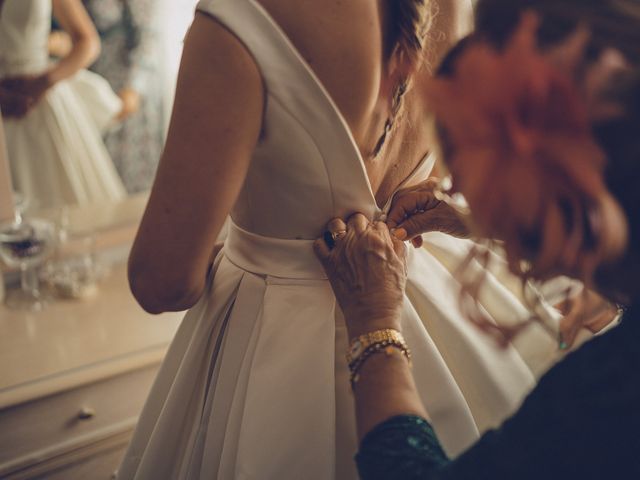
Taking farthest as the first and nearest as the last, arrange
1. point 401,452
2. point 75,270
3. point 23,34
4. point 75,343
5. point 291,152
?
1. point 75,270
2. point 75,343
3. point 23,34
4. point 291,152
5. point 401,452

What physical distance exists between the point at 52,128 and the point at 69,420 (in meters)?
0.59

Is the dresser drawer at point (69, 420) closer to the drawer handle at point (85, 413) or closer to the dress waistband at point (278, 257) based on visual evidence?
the drawer handle at point (85, 413)

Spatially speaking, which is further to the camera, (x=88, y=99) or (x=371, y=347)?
(x=88, y=99)

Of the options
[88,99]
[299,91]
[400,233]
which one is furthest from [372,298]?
[88,99]

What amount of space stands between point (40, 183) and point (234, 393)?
0.74 m

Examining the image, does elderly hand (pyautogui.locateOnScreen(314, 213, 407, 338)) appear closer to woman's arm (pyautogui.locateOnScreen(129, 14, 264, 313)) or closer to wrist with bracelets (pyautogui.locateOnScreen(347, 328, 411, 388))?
wrist with bracelets (pyautogui.locateOnScreen(347, 328, 411, 388))

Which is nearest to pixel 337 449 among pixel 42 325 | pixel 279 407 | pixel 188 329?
pixel 279 407

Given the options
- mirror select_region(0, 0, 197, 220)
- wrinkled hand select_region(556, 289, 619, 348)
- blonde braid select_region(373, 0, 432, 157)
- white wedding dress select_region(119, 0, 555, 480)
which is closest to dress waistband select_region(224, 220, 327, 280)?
white wedding dress select_region(119, 0, 555, 480)

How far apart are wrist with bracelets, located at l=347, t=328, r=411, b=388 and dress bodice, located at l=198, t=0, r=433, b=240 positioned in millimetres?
168

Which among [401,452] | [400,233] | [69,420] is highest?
[400,233]

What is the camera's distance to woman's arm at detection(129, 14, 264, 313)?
24.0 inches

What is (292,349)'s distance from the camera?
2.60 ft

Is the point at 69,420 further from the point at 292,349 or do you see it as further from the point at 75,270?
the point at 292,349

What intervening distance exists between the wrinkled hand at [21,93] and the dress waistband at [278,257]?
626 millimetres
